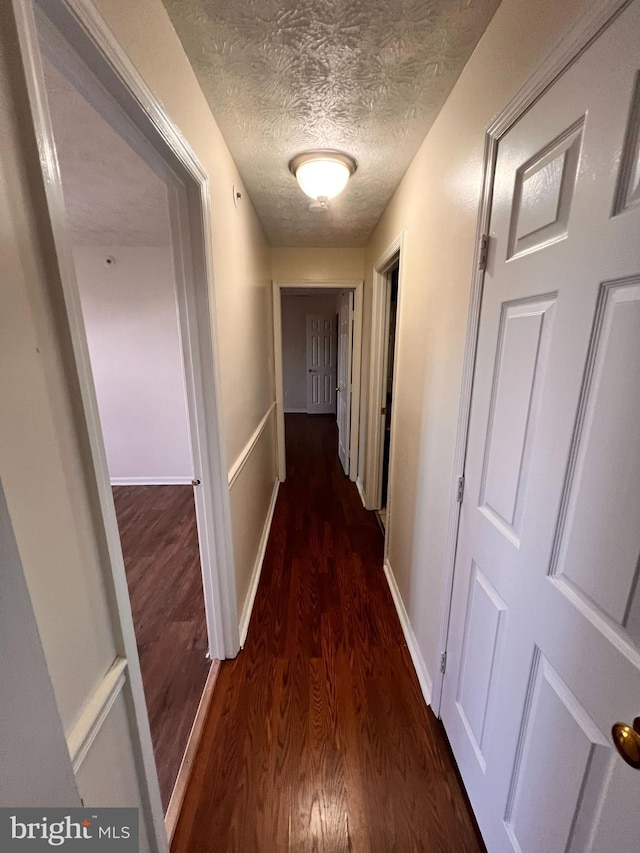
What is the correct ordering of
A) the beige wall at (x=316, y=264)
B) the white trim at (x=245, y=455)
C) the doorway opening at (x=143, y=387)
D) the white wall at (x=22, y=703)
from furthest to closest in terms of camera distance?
1. the beige wall at (x=316, y=264)
2. the white trim at (x=245, y=455)
3. the doorway opening at (x=143, y=387)
4. the white wall at (x=22, y=703)

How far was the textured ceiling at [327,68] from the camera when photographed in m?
0.88

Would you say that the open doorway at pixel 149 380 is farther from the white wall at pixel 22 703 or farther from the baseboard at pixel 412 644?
the baseboard at pixel 412 644

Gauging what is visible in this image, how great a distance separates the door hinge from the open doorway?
0.93 meters

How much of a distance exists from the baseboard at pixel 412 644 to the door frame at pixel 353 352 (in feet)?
5.22

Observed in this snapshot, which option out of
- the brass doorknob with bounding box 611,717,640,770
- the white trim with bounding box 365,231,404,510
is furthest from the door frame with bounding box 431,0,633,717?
the white trim with bounding box 365,231,404,510

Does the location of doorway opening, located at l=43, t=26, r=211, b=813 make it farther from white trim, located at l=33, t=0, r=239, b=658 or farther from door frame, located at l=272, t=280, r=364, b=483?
door frame, located at l=272, t=280, r=364, b=483

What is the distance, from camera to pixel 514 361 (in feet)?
2.84

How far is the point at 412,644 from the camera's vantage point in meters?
1.66

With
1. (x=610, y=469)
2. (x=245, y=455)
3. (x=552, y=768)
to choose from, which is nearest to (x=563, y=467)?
(x=610, y=469)

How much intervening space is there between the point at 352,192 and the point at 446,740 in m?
2.69

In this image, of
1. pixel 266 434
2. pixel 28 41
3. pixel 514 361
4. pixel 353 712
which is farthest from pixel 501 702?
pixel 266 434

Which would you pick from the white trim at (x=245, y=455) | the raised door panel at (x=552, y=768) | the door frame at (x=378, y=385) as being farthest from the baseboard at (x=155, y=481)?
the raised door panel at (x=552, y=768)

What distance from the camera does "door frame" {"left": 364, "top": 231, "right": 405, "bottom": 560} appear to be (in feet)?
7.30

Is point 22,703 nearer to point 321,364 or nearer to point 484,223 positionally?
point 484,223
